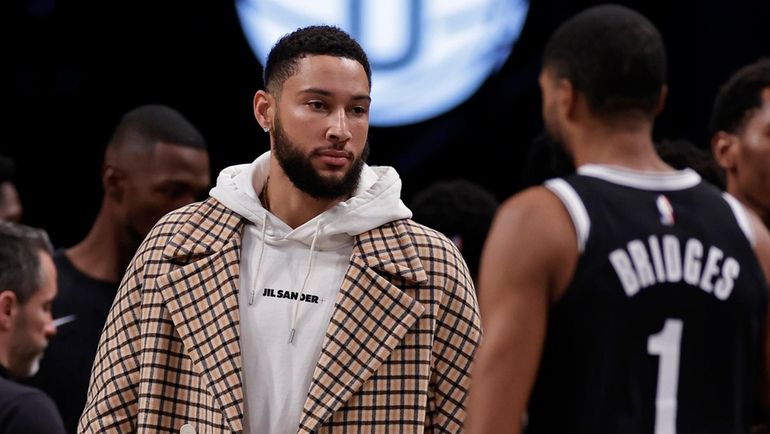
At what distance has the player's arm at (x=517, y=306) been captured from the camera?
8.04ft

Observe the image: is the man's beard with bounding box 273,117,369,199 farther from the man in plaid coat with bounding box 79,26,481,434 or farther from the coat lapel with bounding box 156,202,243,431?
the coat lapel with bounding box 156,202,243,431

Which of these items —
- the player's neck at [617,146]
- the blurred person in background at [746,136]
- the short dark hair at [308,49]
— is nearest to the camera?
the player's neck at [617,146]

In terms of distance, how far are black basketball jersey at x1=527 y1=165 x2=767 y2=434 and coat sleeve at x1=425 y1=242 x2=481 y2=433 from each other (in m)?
0.54

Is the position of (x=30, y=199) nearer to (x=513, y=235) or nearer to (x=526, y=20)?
(x=526, y=20)

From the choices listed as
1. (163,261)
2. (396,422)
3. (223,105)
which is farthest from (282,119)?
(223,105)

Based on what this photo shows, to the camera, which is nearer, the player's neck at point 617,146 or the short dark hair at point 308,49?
the player's neck at point 617,146

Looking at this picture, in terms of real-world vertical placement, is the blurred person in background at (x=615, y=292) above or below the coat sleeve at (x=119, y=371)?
above

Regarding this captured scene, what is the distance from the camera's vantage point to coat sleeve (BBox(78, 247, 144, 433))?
307cm

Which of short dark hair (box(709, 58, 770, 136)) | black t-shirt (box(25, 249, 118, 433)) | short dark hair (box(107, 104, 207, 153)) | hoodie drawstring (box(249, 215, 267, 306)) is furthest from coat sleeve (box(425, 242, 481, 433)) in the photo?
short dark hair (box(107, 104, 207, 153))

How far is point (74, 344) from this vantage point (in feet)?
13.4

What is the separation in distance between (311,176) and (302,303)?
273 mm

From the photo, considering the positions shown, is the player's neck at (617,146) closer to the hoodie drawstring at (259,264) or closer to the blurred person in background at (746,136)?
the hoodie drawstring at (259,264)

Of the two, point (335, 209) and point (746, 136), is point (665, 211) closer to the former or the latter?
point (335, 209)

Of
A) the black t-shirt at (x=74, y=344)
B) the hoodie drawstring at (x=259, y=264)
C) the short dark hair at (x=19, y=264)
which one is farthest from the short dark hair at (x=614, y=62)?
the black t-shirt at (x=74, y=344)
